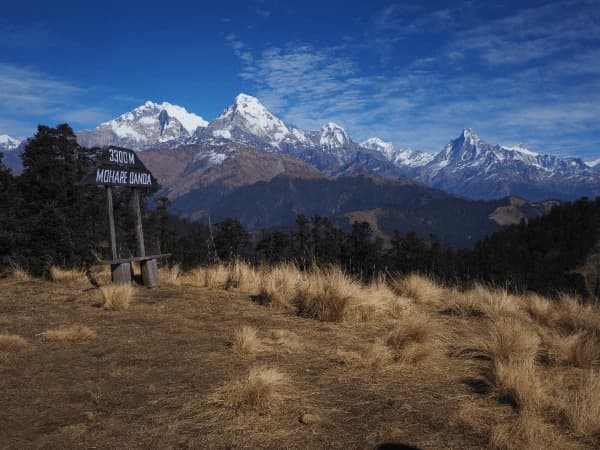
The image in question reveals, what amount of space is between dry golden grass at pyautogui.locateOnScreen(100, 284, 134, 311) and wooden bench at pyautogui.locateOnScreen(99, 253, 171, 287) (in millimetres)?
1657

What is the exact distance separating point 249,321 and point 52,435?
4.47m

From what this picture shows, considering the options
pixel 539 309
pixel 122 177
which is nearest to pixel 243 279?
pixel 122 177

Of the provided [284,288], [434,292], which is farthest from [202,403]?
[434,292]

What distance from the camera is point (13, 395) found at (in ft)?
16.3

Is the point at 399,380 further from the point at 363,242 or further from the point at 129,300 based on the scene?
the point at 363,242

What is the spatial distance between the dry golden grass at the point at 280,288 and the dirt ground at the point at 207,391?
1211mm

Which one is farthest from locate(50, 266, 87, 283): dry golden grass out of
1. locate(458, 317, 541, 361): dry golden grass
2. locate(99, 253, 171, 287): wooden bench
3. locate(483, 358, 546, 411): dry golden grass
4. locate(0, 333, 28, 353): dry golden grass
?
locate(483, 358, 546, 411): dry golden grass

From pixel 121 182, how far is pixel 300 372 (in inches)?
372

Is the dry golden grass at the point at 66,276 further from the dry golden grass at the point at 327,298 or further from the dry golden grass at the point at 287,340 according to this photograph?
the dry golden grass at the point at 287,340

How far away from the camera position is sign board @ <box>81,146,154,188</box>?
39.2ft

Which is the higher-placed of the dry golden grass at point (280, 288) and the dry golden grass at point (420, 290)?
the dry golden grass at point (280, 288)

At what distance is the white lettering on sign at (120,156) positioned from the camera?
12515mm

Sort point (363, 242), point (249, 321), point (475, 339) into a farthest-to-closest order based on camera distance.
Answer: point (363, 242), point (249, 321), point (475, 339)

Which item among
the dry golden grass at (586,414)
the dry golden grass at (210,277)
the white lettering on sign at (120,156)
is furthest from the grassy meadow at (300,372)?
the white lettering on sign at (120,156)
